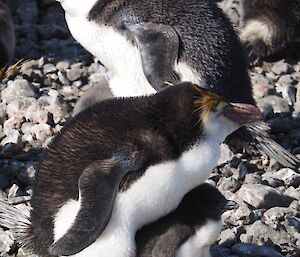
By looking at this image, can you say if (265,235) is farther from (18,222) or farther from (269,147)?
(18,222)

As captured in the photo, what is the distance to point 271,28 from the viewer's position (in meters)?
6.28

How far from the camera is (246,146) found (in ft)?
16.4

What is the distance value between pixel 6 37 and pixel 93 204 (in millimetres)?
2862

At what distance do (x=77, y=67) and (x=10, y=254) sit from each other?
2101mm

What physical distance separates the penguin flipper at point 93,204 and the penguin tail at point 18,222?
34cm

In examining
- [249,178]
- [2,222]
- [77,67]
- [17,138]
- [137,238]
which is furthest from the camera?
[77,67]

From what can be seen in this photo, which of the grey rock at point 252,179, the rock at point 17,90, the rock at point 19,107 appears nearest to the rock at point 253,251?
the grey rock at point 252,179

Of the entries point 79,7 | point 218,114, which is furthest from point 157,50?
point 218,114

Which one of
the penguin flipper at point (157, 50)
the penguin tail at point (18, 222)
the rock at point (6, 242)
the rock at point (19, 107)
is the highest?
the penguin flipper at point (157, 50)

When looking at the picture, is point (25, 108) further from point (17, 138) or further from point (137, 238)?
point (137, 238)

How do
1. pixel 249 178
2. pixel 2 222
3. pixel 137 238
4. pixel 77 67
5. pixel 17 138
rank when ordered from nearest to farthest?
pixel 137 238
pixel 2 222
pixel 249 178
pixel 17 138
pixel 77 67

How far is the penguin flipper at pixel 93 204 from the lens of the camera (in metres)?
3.34

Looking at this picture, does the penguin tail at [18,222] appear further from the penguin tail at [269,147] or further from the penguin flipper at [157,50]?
the penguin tail at [269,147]

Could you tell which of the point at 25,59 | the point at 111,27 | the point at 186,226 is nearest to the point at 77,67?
the point at 25,59
